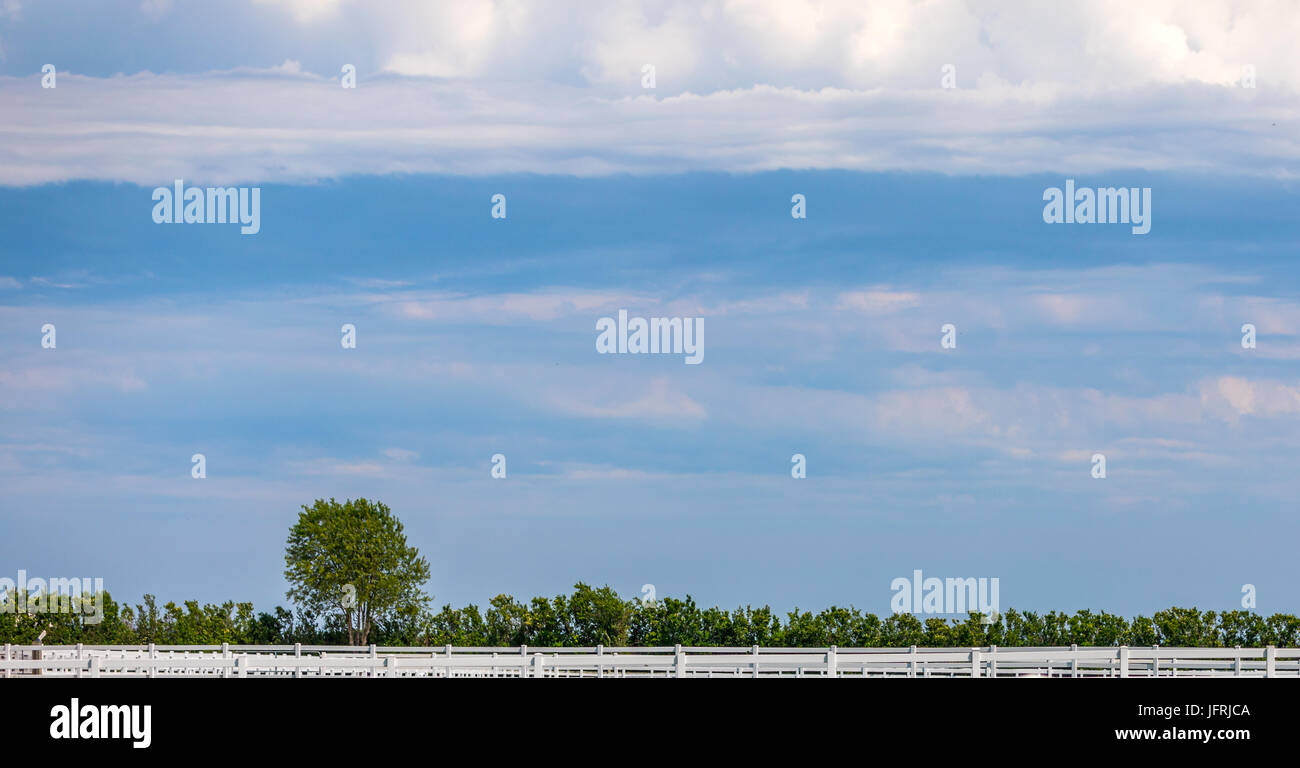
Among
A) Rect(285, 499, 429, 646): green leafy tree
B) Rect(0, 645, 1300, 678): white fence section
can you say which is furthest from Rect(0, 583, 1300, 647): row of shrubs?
Rect(0, 645, 1300, 678): white fence section

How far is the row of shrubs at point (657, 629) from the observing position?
87812mm

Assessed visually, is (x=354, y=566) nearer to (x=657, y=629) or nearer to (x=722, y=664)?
(x=657, y=629)

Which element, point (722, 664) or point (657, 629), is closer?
point (722, 664)

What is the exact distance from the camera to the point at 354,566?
9638 centimetres

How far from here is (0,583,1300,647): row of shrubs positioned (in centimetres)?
8781

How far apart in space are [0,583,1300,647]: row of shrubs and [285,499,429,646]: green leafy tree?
104 cm

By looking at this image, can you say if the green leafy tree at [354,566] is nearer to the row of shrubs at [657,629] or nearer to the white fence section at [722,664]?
the row of shrubs at [657,629]

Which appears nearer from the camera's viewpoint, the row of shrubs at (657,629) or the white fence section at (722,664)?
the white fence section at (722,664)

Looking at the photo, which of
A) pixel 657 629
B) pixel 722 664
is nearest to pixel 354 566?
pixel 657 629

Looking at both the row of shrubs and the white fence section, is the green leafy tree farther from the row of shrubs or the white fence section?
the white fence section

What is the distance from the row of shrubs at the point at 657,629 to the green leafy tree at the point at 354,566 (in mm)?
1044

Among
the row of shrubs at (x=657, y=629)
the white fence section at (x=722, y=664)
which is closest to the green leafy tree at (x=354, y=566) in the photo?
the row of shrubs at (x=657, y=629)

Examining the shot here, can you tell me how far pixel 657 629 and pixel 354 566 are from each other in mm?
20906
